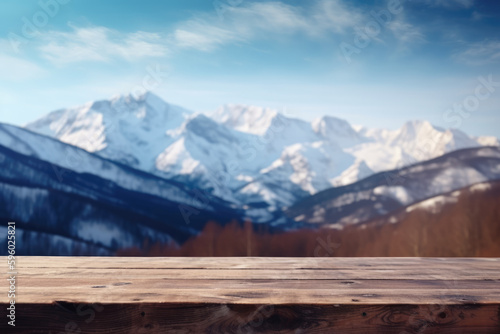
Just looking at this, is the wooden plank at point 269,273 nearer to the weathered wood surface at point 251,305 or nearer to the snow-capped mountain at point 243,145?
the weathered wood surface at point 251,305

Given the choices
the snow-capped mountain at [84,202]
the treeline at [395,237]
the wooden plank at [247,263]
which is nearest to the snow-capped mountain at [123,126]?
the snow-capped mountain at [84,202]

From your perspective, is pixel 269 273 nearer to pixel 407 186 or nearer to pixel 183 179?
pixel 407 186

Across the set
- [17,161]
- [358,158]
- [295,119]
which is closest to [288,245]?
[17,161]

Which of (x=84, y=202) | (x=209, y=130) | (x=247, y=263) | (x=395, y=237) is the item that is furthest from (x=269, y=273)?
(x=209, y=130)

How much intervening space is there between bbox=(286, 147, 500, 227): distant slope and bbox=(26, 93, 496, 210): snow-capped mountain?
19.4 ft

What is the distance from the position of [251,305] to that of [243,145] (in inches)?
1786

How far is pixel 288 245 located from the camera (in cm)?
1647

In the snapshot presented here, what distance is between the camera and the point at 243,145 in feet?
153

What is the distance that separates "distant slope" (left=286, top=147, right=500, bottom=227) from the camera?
18438 mm

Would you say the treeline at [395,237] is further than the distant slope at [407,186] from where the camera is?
No

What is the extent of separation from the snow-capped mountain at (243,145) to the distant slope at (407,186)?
5924mm

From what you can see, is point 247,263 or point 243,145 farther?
point 243,145

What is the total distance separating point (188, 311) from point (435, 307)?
28.4 inches

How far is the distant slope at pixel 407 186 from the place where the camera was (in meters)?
18.4
